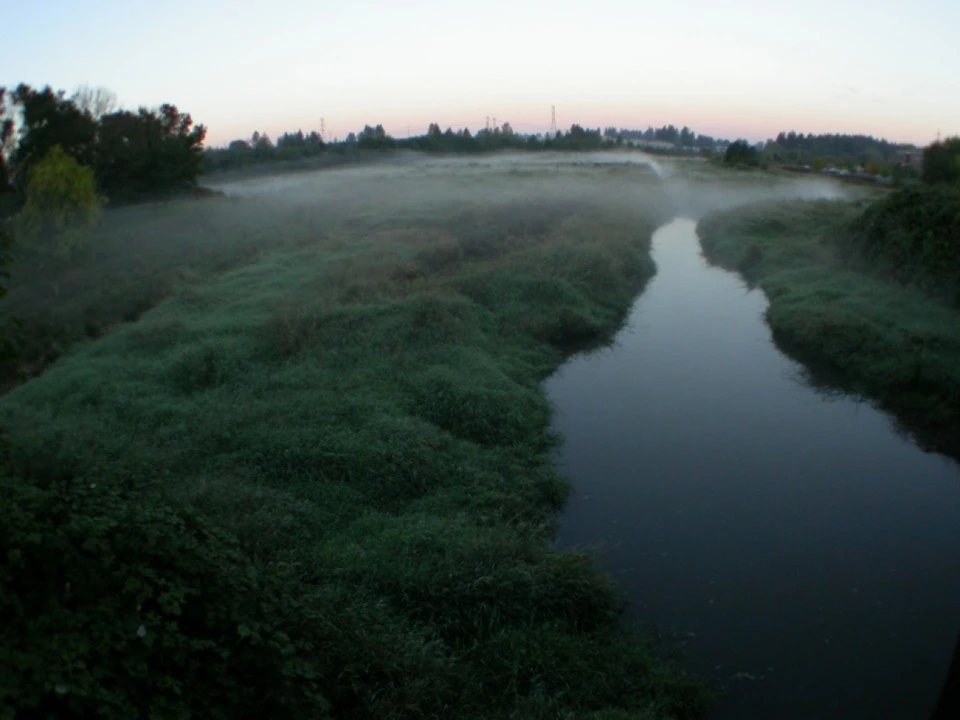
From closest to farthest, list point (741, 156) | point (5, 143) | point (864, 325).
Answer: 1. point (864, 325)
2. point (5, 143)
3. point (741, 156)

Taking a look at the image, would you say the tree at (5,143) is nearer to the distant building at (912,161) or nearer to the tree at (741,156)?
the distant building at (912,161)

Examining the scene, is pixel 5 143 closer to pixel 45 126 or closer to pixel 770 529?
pixel 45 126

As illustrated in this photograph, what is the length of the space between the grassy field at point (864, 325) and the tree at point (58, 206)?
1930cm

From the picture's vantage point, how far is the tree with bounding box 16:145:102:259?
69.6ft

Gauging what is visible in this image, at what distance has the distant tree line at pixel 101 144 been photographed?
24.8m

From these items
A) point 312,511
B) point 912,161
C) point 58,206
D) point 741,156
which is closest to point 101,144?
point 58,206

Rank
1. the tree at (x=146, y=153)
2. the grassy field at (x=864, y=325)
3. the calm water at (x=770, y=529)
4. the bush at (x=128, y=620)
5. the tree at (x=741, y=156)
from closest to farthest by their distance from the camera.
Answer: the bush at (x=128, y=620)
the calm water at (x=770, y=529)
the grassy field at (x=864, y=325)
the tree at (x=146, y=153)
the tree at (x=741, y=156)

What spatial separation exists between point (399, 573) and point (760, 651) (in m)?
2.97

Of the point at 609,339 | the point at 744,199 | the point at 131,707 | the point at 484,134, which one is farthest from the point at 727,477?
the point at 484,134

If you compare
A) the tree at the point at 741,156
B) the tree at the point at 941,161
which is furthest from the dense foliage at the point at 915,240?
the tree at the point at 741,156

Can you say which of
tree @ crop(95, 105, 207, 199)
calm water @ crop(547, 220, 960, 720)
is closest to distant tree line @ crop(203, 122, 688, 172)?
tree @ crop(95, 105, 207, 199)

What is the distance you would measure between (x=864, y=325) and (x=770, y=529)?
7.13 metres

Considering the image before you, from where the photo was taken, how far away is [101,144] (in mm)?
27719

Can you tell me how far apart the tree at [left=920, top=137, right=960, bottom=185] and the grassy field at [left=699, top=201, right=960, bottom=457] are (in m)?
11.1
